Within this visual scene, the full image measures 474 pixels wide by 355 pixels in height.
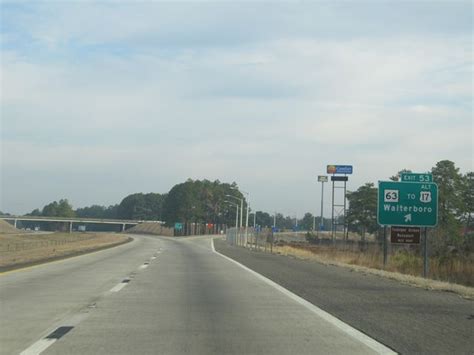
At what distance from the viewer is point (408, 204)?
97.5 ft

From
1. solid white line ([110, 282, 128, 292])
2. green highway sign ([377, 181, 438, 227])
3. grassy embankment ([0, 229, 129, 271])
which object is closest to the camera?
solid white line ([110, 282, 128, 292])

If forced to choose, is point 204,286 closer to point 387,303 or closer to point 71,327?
point 387,303

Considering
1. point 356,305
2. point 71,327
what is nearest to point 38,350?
point 71,327

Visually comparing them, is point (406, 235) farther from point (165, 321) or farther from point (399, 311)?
point (165, 321)

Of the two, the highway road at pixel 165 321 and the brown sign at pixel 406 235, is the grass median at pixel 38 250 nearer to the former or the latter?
the highway road at pixel 165 321

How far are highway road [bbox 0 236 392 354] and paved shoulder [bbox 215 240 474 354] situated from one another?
0.46 m

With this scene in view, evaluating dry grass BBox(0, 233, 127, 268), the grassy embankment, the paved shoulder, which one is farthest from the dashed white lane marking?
dry grass BBox(0, 233, 127, 268)

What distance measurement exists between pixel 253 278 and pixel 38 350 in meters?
14.0

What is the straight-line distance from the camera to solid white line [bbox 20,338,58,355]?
8188mm

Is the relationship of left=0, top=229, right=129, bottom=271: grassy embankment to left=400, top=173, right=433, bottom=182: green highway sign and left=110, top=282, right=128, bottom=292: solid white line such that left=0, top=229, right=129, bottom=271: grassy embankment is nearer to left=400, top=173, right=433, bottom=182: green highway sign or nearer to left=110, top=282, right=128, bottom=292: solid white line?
left=110, top=282, right=128, bottom=292: solid white line

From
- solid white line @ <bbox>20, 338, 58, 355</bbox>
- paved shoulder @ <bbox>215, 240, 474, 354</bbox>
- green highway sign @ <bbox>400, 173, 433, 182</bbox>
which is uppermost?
green highway sign @ <bbox>400, 173, 433, 182</bbox>

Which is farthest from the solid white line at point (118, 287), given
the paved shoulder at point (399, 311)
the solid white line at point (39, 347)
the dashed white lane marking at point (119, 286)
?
the solid white line at point (39, 347)

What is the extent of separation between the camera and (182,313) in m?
12.2

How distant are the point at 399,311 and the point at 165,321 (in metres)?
4.99
